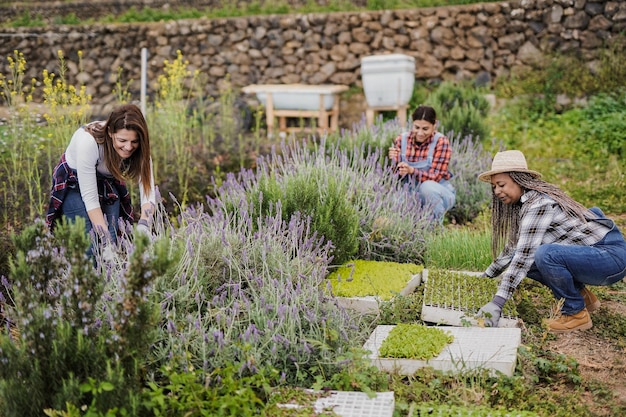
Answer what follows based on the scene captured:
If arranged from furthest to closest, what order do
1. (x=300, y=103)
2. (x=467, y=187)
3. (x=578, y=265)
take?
(x=300, y=103), (x=467, y=187), (x=578, y=265)

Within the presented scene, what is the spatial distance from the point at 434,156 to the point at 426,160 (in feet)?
0.28

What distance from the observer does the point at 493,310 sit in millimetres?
3645

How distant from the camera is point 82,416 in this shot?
2408 millimetres

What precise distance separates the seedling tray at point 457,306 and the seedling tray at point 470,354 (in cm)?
22

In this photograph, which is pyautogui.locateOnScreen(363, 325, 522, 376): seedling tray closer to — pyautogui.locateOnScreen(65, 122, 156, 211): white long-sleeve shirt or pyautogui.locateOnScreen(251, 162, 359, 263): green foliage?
pyautogui.locateOnScreen(251, 162, 359, 263): green foliage

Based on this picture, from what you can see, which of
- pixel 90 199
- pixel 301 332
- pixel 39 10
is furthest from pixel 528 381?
pixel 39 10

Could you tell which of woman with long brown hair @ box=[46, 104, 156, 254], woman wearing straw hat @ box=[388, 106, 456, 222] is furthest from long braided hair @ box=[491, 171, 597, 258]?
woman with long brown hair @ box=[46, 104, 156, 254]

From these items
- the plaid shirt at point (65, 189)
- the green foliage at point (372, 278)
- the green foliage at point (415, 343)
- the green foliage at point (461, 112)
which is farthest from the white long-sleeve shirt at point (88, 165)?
the green foliage at point (461, 112)

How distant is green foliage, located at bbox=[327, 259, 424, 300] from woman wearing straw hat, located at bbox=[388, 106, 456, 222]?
1265 mm

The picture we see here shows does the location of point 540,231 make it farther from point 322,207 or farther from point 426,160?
point 426,160

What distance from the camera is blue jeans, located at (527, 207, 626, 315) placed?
3695 millimetres

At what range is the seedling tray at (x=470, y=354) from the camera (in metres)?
3.12

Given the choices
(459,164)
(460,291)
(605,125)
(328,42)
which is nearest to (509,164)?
(460,291)

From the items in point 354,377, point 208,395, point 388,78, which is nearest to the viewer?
point 208,395
